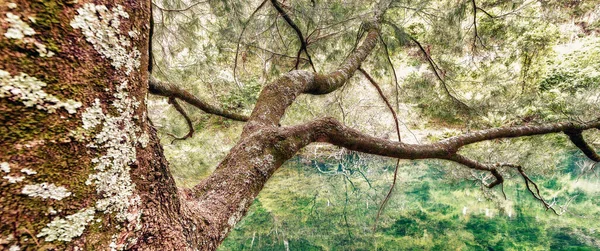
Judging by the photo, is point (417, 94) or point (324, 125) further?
point (417, 94)

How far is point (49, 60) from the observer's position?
0.36m

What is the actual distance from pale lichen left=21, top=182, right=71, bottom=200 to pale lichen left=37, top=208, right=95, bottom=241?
3cm

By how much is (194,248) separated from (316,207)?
599 cm

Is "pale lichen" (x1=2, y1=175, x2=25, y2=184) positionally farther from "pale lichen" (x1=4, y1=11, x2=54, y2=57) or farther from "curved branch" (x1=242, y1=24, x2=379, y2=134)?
"curved branch" (x1=242, y1=24, x2=379, y2=134)

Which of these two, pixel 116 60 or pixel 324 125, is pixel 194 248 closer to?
pixel 116 60

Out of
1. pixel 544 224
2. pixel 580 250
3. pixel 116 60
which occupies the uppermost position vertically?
pixel 544 224

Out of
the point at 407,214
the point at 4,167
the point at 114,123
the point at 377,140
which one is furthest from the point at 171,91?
the point at 407,214

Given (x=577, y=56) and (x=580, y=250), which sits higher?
(x=577, y=56)

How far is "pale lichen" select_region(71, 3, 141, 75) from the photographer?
392 millimetres

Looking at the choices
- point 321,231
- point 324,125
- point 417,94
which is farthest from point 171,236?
point 321,231

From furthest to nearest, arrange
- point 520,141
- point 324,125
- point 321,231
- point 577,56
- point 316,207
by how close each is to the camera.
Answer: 1. point 316,207
2. point 321,231
3. point 577,56
4. point 520,141
5. point 324,125

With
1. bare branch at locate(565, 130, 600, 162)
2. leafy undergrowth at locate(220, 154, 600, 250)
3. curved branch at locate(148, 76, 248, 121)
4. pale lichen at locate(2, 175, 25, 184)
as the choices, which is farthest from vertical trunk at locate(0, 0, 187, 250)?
leafy undergrowth at locate(220, 154, 600, 250)

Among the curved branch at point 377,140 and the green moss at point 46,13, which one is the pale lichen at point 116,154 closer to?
the green moss at point 46,13

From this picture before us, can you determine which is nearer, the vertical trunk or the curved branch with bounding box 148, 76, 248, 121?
the vertical trunk
